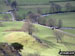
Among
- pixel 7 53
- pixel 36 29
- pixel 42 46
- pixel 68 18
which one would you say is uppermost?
→ pixel 7 53

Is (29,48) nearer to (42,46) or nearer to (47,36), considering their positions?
(42,46)

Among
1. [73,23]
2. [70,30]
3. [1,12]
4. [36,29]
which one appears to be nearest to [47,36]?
[36,29]

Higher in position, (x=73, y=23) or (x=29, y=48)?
(x=29, y=48)

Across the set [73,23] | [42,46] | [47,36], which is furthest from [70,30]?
[42,46]

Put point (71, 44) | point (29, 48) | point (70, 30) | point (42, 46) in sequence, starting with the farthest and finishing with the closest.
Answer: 1. point (70, 30)
2. point (71, 44)
3. point (42, 46)
4. point (29, 48)

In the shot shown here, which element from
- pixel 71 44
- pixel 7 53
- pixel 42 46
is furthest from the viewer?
pixel 71 44

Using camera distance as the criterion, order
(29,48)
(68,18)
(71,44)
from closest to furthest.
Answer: (29,48)
(71,44)
(68,18)

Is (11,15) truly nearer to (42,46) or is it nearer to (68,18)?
(68,18)

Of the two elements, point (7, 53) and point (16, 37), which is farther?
point (16, 37)

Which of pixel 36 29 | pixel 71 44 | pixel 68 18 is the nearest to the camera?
pixel 71 44
